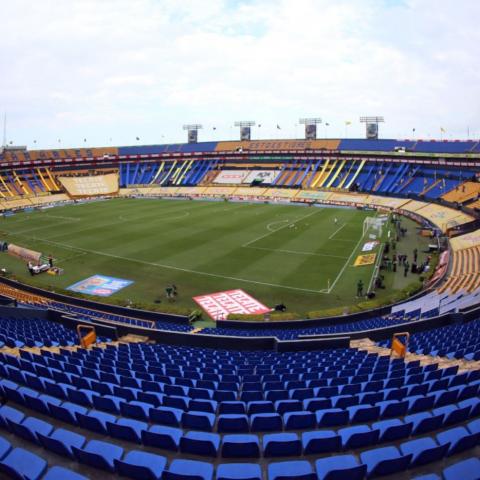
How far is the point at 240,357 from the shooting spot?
57.8 ft

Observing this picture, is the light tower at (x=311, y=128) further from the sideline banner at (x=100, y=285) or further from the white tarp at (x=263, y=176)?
the sideline banner at (x=100, y=285)

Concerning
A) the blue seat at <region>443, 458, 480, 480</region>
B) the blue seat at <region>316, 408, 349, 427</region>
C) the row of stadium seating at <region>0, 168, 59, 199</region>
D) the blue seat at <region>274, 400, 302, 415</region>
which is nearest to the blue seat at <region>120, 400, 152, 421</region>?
the blue seat at <region>274, 400, 302, 415</region>

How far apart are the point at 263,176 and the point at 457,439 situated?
10799cm

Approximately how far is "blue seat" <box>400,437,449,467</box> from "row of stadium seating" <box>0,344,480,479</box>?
0.02 metres

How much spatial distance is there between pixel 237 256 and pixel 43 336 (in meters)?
29.6

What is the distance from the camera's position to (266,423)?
9.13 metres

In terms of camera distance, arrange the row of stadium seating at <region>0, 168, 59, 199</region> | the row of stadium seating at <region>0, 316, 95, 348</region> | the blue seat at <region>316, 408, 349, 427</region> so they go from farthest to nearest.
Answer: the row of stadium seating at <region>0, 168, 59, 199</region> → the row of stadium seating at <region>0, 316, 95, 348</region> → the blue seat at <region>316, 408, 349, 427</region>

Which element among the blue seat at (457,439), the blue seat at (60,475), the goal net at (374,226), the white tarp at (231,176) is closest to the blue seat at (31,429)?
the blue seat at (60,475)

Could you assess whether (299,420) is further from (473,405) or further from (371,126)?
(371,126)

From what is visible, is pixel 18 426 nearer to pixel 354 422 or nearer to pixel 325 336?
pixel 354 422

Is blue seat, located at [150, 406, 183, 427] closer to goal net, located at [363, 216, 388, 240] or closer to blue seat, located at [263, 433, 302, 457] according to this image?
blue seat, located at [263, 433, 302, 457]

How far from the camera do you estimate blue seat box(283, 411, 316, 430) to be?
29.8 feet

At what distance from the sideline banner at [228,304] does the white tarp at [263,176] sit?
254 ft

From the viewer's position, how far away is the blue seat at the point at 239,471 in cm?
693
